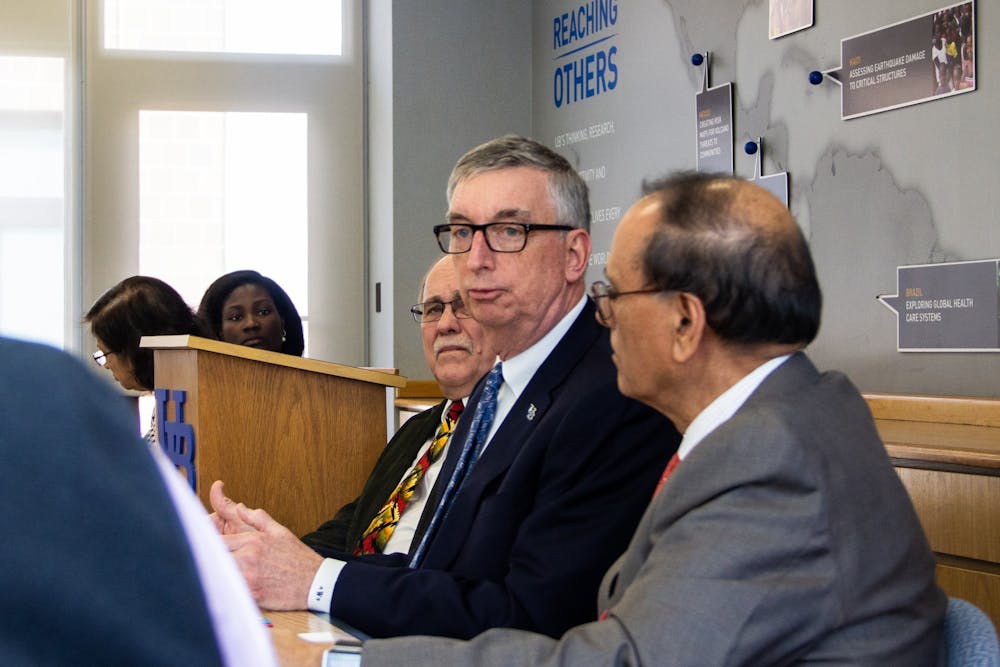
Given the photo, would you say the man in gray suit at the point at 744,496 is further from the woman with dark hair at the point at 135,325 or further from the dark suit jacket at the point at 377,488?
the woman with dark hair at the point at 135,325

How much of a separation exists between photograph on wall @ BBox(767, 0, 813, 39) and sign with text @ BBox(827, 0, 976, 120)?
0.23 metres

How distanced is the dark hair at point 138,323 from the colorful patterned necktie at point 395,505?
145 cm

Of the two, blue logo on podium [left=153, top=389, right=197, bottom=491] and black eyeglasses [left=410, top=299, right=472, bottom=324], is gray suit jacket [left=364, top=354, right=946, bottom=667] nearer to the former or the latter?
blue logo on podium [left=153, top=389, right=197, bottom=491]

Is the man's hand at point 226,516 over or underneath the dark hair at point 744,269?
underneath

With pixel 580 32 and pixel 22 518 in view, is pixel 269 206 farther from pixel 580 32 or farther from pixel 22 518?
pixel 22 518

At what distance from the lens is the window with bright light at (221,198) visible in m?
6.37

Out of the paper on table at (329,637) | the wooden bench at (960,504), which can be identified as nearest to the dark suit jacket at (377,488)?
the paper on table at (329,637)

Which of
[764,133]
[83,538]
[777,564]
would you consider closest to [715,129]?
[764,133]

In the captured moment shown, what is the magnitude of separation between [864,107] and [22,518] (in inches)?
146

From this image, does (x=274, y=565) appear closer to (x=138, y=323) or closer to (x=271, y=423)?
(x=271, y=423)

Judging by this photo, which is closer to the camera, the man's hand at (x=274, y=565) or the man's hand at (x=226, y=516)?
the man's hand at (x=274, y=565)

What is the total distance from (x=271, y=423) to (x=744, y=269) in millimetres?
1732

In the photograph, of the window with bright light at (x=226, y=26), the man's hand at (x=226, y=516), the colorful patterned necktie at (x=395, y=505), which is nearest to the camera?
the man's hand at (x=226, y=516)

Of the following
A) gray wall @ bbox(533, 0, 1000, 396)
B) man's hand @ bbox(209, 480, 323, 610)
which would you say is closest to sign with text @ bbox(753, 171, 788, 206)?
gray wall @ bbox(533, 0, 1000, 396)
